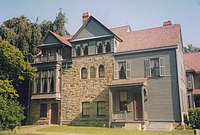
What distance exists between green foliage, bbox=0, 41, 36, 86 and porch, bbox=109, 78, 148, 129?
933 centimetres

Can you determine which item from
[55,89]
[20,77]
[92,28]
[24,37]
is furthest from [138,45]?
[24,37]

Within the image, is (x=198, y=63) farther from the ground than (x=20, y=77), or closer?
farther from the ground

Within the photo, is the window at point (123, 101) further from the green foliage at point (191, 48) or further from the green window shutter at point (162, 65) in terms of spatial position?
the green foliage at point (191, 48)

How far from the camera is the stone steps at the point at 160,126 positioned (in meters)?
23.1

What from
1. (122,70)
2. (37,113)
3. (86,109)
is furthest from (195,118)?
(37,113)

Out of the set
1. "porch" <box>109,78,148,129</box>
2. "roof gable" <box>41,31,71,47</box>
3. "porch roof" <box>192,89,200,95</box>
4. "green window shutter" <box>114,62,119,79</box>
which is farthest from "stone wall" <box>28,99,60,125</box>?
"porch roof" <box>192,89,200,95</box>

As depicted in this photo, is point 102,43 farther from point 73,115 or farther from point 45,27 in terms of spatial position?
point 45,27

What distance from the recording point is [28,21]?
3700 cm

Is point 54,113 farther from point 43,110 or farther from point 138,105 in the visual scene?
point 138,105

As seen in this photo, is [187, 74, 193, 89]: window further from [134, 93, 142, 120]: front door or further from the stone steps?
the stone steps

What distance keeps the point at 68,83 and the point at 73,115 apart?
367 cm

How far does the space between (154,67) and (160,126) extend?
579cm

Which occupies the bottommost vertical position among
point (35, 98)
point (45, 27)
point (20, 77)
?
point (35, 98)

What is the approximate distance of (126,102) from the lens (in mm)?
25859
